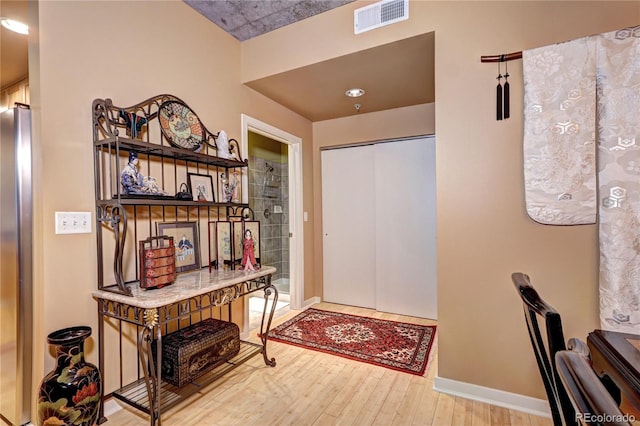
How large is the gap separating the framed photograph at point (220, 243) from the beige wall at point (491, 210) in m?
1.52

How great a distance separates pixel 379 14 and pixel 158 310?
7.61 feet

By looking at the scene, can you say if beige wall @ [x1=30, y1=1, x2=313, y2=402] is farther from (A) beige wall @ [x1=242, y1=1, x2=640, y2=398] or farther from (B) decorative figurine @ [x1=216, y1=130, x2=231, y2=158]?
(A) beige wall @ [x1=242, y1=1, x2=640, y2=398]

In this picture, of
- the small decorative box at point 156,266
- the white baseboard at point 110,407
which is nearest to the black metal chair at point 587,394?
the small decorative box at point 156,266

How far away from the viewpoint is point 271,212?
441cm

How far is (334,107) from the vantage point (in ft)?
11.1

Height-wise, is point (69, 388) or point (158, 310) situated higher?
point (158, 310)

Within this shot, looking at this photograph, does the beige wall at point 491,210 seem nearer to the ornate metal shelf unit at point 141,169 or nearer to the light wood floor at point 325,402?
the light wood floor at point 325,402

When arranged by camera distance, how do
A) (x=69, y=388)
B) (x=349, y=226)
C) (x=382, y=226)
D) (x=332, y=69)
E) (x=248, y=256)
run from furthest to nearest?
(x=349, y=226) → (x=382, y=226) → (x=332, y=69) → (x=248, y=256) → (x=69, y=388)

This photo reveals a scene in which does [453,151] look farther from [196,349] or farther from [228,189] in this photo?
[196,349]

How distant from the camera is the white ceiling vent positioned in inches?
81.4

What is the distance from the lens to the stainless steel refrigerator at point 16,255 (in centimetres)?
153

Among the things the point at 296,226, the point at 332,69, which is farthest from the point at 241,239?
the point at 332,69

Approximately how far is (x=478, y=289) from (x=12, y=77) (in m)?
3.09

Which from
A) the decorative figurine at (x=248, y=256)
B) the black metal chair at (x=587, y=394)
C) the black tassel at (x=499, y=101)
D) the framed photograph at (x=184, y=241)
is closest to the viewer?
the black metal chair at (x=587, y=394)
